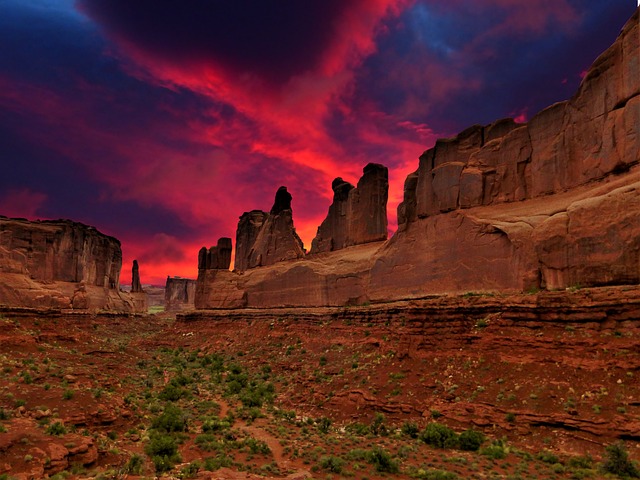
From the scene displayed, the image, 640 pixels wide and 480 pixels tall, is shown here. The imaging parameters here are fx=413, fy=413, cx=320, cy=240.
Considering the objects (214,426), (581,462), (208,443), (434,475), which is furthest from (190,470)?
(581,462)

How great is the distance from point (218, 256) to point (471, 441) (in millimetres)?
53132

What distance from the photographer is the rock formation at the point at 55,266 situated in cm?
6119

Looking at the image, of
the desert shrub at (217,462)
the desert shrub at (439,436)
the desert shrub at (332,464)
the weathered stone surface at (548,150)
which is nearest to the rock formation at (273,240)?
the weathered stone surface at (548,150)

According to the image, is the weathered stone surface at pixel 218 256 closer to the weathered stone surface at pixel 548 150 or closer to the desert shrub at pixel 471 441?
the weathered stone surface at pixel 548 150

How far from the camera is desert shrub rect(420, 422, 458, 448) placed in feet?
60.1

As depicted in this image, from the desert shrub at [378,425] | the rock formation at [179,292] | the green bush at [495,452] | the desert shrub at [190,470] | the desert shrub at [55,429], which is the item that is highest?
the rock formation at [179,292]

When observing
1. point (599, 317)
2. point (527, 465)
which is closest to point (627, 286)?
point (599, 317)

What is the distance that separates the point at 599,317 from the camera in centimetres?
1803

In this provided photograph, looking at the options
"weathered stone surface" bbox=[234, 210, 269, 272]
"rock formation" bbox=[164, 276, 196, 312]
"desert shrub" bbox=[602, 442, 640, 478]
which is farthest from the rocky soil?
"rock formation" bbox=[164, 276, 196, 312]

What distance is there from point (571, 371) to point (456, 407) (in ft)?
18.1

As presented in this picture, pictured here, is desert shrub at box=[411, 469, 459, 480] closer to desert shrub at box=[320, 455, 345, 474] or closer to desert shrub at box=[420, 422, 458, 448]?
desert shrub at box=[320, 455, 345, 474]

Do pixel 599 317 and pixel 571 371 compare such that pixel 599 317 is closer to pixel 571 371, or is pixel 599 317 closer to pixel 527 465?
pixel 571 371

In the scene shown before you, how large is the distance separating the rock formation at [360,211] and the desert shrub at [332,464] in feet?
93.2

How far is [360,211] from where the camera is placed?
44.2 metres
